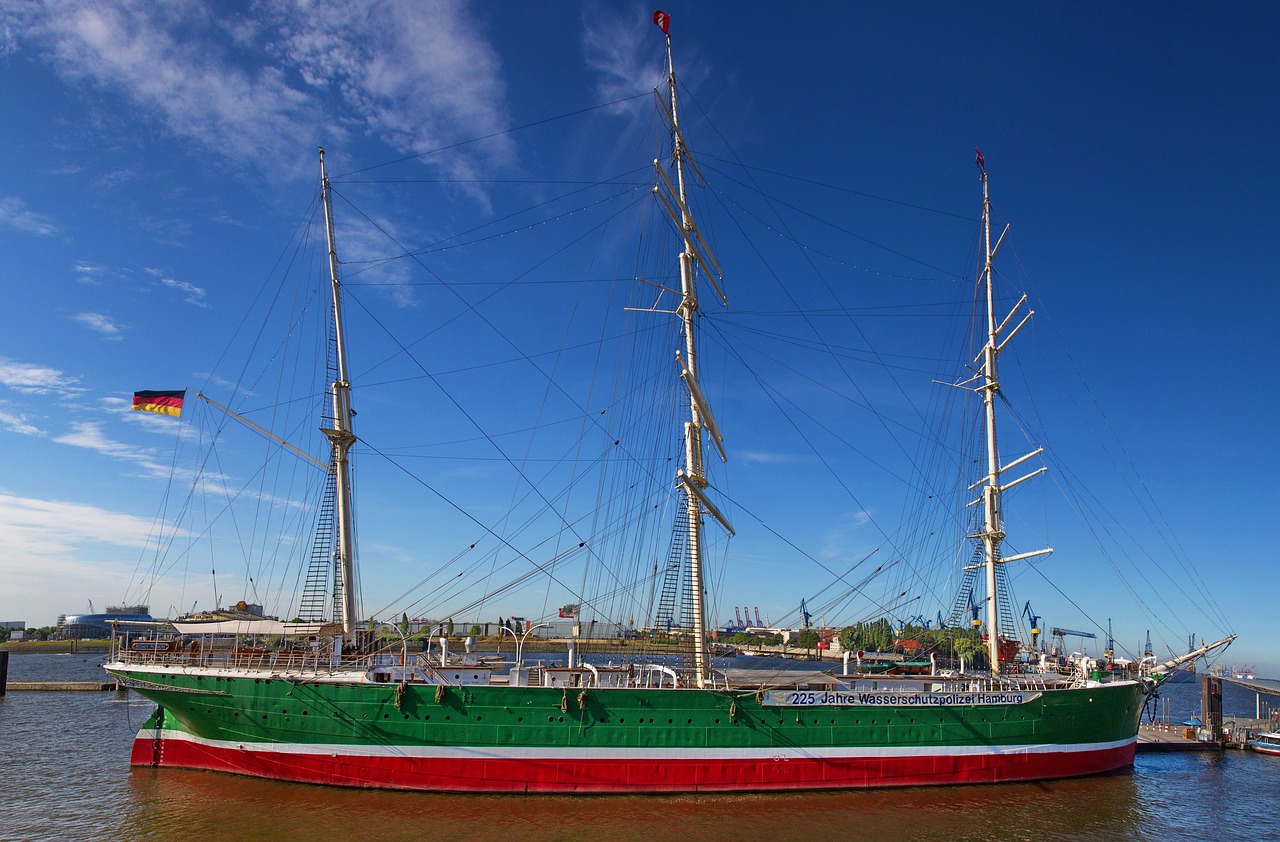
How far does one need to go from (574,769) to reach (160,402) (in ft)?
66.1

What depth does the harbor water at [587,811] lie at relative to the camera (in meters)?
19.5

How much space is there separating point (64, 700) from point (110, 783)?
92.0 feet

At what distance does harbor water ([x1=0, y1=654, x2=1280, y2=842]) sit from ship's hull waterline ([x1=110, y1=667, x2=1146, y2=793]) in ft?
1.67

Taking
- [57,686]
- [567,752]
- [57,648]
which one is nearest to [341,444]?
[567,752]

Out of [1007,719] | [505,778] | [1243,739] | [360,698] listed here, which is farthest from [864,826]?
[1243,739]

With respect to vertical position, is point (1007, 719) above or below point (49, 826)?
above

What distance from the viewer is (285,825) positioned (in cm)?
1952

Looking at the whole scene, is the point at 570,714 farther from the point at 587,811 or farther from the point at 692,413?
the point at 692,413

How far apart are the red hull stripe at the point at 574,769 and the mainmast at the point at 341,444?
15.4ft

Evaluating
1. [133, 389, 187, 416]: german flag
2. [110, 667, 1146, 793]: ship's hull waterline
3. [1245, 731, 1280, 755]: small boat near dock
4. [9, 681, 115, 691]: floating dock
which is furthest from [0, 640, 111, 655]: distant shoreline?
[1245, 731, 1280, 755]: small boat near dock

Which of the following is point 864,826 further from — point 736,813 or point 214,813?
point 214,813

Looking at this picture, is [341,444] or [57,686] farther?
[57,686]

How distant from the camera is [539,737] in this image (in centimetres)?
2253

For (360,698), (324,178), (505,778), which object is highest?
(324,178)
